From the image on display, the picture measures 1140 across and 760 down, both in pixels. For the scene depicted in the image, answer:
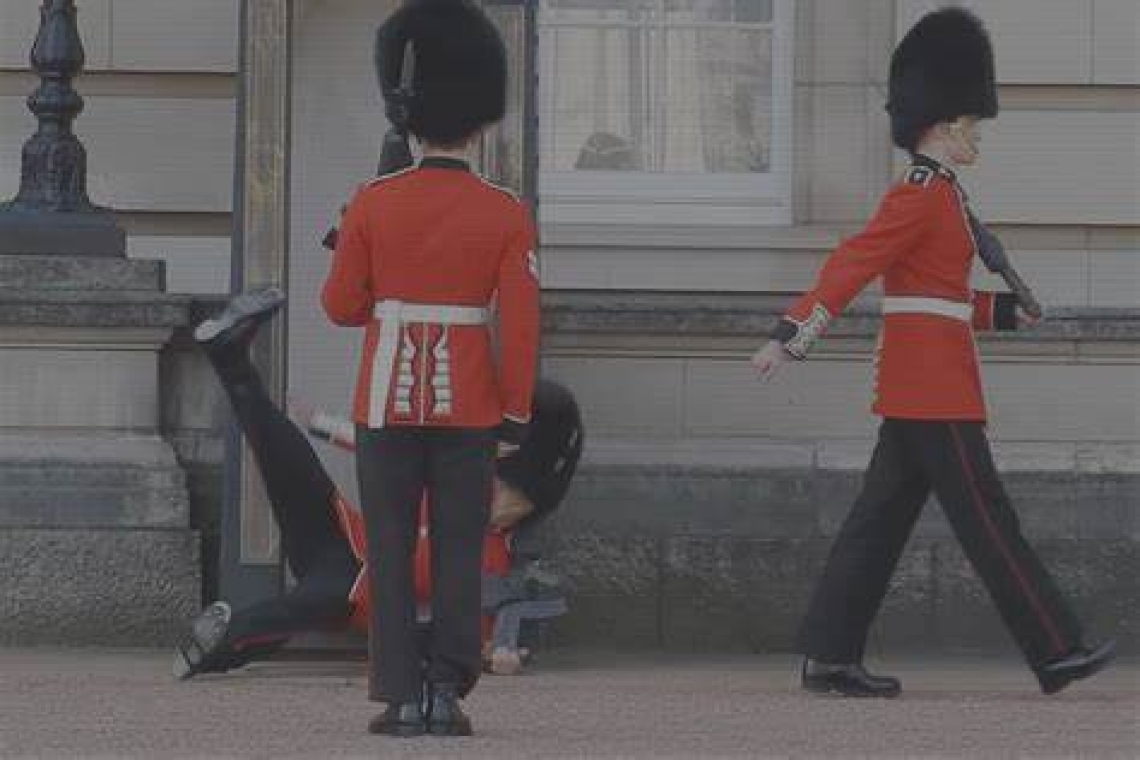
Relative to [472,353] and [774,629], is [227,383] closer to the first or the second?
[472,353]

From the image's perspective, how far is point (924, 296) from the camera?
344 inches

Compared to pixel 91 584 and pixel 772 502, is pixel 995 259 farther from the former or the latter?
pixel 91 584

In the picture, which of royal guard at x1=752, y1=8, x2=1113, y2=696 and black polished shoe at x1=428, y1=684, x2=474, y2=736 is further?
royal guard at x1=752, y1=8, x2=1113, y2=696

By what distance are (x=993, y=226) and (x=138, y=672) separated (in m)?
→ 3.02

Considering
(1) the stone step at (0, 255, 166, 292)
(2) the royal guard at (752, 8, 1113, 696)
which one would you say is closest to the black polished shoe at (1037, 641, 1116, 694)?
(2) the royal guard at (752, 8, 1113, 696)

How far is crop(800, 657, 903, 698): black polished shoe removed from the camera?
8820 mm

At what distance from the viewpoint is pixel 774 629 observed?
10266mm

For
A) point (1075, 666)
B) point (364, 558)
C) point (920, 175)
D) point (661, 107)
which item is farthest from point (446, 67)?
point (661, 107)

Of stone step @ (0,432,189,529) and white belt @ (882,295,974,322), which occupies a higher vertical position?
white belt @ (882,295,974,322)

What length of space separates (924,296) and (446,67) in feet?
4.97

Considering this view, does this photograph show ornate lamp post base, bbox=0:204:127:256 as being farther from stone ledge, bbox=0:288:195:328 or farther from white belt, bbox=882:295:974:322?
white belt, bbox=882:295:974:322

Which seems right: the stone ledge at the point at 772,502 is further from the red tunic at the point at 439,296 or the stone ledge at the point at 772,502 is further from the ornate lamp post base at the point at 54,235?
the red tunic at the point at 439,296

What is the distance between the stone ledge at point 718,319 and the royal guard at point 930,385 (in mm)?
1427

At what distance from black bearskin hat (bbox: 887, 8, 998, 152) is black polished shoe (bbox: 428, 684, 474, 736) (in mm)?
2115
